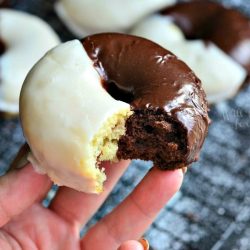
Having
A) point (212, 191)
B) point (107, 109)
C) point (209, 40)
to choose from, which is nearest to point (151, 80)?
point (107, 109)

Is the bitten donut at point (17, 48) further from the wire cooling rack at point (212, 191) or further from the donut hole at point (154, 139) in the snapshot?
the donut hole at point (154, 139)

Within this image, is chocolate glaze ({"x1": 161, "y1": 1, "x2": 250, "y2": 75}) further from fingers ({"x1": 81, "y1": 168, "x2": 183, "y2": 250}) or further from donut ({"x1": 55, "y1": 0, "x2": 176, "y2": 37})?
fingers ({"x1": 81, "y1": 168, "x2": 183, "y2": 250})

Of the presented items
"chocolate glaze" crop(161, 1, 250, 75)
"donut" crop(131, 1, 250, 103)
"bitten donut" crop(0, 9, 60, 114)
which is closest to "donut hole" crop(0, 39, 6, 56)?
"bitten donut" crop(0, 9, 60, 114)

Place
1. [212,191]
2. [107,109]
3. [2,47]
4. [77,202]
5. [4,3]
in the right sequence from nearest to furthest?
[107,109], [77,202], [212,191], [2,47], [4,3]

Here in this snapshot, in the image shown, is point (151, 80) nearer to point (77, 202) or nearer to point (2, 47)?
point (77, 202)

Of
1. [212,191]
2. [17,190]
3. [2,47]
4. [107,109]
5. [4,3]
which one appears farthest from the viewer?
[4,3]

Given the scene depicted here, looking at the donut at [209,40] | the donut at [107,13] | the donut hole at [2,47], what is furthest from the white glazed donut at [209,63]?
the donut hole at [2,47]

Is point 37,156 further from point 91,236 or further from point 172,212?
point 172,212
